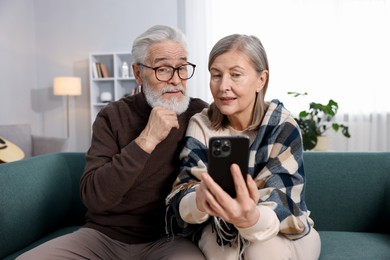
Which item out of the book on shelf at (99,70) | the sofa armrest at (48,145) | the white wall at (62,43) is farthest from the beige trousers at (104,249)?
the white wall at (62,43)

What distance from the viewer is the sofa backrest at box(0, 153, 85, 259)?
4.66 ft

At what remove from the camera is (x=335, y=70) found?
472cm

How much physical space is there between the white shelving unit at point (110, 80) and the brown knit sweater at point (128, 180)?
3599 millimetres

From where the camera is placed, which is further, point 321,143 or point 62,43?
point 62,43

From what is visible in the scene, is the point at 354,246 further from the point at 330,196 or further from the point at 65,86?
the point at 65,86

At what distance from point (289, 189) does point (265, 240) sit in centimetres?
→ 21

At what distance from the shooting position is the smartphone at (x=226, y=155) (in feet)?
3.03

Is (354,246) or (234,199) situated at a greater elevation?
(234,199)

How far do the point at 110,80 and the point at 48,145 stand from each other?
1.35 metres

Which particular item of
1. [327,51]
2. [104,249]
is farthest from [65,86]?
[104,249]

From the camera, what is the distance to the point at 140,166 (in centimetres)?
127

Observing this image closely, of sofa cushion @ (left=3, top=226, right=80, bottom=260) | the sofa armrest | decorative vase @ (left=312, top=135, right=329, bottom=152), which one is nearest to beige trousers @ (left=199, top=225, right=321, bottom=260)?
sofa cushion @ (left=3, top=226, right=80, bottom=260)

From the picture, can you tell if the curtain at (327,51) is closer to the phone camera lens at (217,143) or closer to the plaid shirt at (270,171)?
the plaid shirt at (270,171)

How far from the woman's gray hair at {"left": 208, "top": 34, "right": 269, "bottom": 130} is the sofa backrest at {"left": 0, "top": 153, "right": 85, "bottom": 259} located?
0.76 meters
